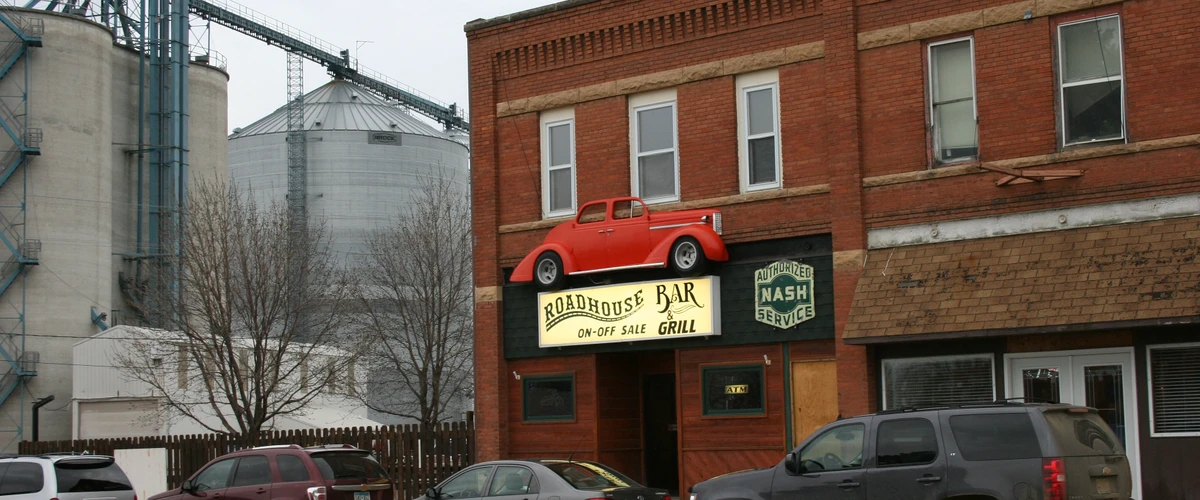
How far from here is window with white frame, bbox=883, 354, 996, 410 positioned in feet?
59.5

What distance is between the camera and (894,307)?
59.7ft

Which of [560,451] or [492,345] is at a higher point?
[492,345]

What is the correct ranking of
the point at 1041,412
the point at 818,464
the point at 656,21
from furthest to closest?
the point at 656,21
the point at 818,464
the point at 1041,412

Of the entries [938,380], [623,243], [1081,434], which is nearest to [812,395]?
[938,380]

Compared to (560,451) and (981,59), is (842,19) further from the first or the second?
(560,451)

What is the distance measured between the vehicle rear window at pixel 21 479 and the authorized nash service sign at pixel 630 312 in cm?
871

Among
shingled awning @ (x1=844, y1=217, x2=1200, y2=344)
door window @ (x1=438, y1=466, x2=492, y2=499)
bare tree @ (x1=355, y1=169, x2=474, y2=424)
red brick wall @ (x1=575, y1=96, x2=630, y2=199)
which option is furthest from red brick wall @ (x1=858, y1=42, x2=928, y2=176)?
bare tree @ (x1=355, y1=169, x2=474, y2=424)

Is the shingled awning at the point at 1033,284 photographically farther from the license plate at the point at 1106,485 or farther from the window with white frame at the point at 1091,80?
the license plate at the point at 1106,485

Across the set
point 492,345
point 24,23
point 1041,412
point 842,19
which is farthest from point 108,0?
point 1041,412

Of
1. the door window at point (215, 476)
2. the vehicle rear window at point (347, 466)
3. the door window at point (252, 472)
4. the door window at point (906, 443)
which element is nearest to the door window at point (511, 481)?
the vehicle rear window at point (347, 466)

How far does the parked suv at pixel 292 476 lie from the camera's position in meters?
17.2

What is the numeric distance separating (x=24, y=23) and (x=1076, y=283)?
138 feet

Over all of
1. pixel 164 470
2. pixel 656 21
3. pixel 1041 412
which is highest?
pixel 656 21

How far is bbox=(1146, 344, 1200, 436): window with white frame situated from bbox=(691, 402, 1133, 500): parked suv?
4352mm
